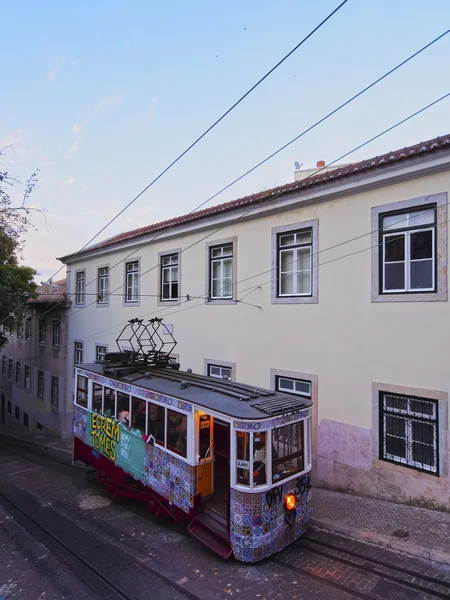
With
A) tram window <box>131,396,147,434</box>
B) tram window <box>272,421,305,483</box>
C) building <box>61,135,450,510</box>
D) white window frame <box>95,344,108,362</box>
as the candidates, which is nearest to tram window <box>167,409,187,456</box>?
tram window <box>131,396,147,434</box>

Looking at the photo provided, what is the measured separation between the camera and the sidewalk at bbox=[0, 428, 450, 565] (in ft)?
20.7

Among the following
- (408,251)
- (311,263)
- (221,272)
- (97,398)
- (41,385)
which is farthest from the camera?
(41,385)

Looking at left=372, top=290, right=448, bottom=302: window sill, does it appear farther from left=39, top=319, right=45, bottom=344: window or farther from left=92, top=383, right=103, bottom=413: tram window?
left=39, top=319, right=45, bottom=344: window

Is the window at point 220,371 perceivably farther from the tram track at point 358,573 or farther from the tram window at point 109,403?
the tram track at point 358,573

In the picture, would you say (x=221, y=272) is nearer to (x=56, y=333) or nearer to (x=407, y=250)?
(x=407, y=250)

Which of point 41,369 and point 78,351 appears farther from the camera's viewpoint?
point 41,369

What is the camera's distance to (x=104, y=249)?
17641 mm

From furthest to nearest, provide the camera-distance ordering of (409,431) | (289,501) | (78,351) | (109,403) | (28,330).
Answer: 1. (28,330)
2. (78,351)
3. (109,403)
4. (409,431)
5. (289,501)

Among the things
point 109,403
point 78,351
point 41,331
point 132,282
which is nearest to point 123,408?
point 109,403

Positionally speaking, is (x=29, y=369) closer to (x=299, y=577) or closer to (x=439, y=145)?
(x=299, y=577)

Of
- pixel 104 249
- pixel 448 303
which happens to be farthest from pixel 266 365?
pixel 104 249

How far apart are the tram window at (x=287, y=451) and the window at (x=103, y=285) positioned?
12.7 metres

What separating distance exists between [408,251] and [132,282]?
1100 centimetres

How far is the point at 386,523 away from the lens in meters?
7.11
